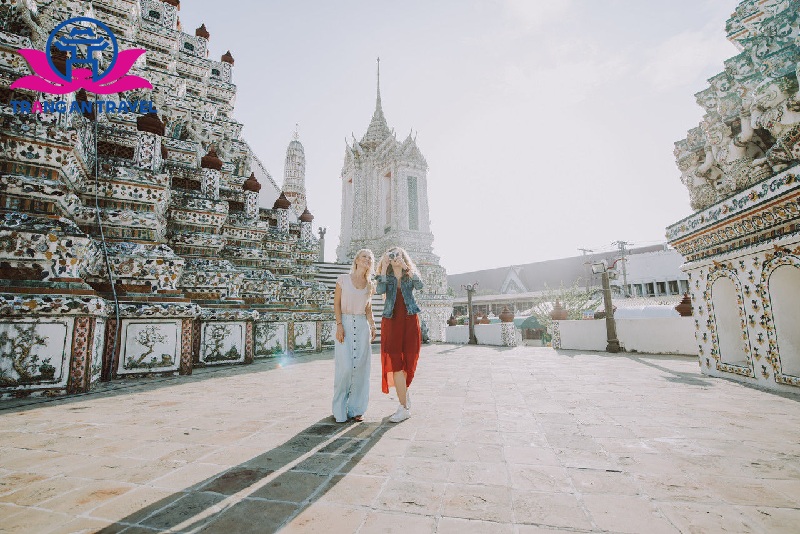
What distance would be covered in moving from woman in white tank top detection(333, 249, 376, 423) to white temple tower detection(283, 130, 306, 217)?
788 inches

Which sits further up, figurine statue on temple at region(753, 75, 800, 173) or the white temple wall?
figurine statue on temple at region(753, 75, 800, 173)

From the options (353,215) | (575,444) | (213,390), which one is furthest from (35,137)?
(353,215)

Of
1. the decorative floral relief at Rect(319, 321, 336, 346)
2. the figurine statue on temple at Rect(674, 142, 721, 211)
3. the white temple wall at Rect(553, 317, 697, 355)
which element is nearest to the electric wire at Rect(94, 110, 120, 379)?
the decorative floral relief at Rect(319, 321, 336, 346)

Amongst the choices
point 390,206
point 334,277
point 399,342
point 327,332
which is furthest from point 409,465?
point 390,206

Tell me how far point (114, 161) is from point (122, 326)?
2730 millimetres

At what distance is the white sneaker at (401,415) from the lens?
3.02 meters

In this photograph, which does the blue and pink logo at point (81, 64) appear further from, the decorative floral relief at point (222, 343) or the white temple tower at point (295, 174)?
the white temple tower at point (295, 174)

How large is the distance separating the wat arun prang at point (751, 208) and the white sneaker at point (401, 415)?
3903mm

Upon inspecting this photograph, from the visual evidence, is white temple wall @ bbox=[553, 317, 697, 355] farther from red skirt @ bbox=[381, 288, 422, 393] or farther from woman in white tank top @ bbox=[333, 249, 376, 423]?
woman in white tank top @ bbox=[333, 249, 376, 423]

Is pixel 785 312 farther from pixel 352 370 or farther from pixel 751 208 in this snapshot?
pixel 352 370

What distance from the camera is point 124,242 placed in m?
5.54

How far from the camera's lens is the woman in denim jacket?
11.0ft

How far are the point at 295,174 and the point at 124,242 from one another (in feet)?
61.8

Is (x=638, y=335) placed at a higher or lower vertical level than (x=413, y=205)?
lower
